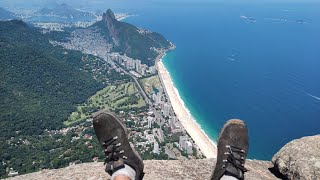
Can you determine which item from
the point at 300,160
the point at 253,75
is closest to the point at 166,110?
the point at 253,75

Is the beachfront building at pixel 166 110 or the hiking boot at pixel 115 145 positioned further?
the beachfront building at pixel 166 110

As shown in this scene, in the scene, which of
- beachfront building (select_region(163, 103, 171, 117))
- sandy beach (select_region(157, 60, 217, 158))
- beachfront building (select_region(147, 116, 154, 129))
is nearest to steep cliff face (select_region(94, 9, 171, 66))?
sandy beach (select_region(157, 60, 217, 158))

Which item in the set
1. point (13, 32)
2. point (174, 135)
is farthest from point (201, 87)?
point (13, 32)

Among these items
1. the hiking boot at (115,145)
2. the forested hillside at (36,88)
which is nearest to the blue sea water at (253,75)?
the forested hillside at (36,88)

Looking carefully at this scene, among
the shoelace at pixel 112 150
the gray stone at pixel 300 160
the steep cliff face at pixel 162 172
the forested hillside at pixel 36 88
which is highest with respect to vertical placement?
the shoelace at pixel 112 150

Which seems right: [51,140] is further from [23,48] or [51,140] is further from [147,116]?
[23,48]

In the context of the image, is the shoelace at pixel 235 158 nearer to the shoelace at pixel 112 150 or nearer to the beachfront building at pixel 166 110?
the shoelace at pixel 112 150

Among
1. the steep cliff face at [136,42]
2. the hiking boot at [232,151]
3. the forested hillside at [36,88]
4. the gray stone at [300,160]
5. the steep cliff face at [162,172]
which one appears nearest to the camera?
the hiking boot at [232,151]
